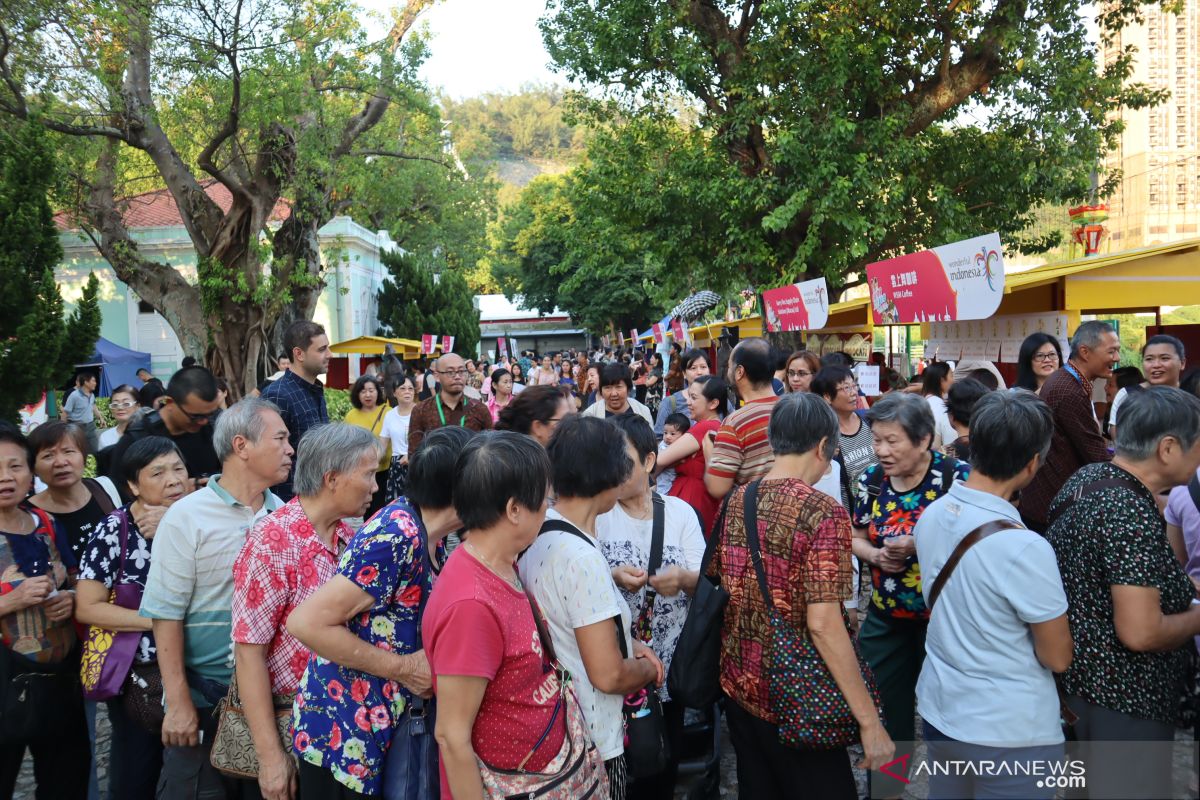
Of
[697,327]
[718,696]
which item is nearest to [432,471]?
[718,696]

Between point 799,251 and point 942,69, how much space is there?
4.13 m

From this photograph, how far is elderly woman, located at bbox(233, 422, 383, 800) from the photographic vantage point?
2473 mm

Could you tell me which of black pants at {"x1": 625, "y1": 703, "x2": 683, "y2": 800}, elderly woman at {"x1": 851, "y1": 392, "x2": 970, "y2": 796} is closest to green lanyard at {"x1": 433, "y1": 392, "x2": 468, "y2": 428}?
elderly woman at {"x1": 851, "y1": 392, "x2": 970, "y2": 796}

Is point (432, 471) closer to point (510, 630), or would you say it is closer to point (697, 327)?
point (510, 630)

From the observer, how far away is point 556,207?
41469 millimetres

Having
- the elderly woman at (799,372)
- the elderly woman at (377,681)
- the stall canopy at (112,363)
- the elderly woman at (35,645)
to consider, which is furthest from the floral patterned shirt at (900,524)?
the stall canopy at (112,363)

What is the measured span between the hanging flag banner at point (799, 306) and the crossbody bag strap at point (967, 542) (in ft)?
25.1

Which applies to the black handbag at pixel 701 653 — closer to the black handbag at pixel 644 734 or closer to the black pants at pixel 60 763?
the black handbag at pixel 644 734

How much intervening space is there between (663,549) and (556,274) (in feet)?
154

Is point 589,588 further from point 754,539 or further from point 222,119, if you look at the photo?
point 222,119

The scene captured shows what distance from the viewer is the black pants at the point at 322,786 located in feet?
7.82

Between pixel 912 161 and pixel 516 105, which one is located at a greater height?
pixel 516 105

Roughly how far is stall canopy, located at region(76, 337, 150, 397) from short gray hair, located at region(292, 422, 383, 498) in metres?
23.0

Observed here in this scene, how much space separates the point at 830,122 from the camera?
15.0 m
